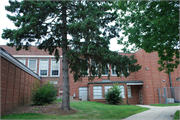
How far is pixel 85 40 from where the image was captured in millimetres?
9414

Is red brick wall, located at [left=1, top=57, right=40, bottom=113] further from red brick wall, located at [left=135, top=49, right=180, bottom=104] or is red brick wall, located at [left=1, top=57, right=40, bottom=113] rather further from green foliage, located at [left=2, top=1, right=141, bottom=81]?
red brick wall, located at [left=135, top=49, right=180, bottom=104]

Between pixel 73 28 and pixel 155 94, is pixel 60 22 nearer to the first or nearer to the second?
pixel 73 28

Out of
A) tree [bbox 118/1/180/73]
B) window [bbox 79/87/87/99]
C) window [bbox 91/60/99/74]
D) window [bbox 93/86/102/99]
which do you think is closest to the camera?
tree [bbox 118/1/180/73]

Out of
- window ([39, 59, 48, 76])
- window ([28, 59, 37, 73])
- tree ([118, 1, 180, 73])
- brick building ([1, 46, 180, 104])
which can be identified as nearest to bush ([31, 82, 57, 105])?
tree ([118, 1, 180, 73])

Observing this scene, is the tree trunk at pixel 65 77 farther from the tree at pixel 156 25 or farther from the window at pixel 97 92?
the window at pixel 97 92

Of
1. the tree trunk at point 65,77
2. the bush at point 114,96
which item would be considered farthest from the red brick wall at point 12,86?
the bush at point 114,96

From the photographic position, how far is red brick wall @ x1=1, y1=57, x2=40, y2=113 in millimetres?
8445

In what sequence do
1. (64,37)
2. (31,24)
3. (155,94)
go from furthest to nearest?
(155,94), (64,37), (31,24)

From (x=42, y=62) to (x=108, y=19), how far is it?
48.3 ft

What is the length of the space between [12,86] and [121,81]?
14.6 m

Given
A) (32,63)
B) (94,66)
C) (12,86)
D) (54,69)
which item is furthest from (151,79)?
(12,86)

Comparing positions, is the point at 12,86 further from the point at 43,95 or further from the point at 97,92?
the point at 97,92

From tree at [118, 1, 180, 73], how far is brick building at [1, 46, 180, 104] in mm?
10733

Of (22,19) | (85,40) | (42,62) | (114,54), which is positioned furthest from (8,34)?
(42,62)
